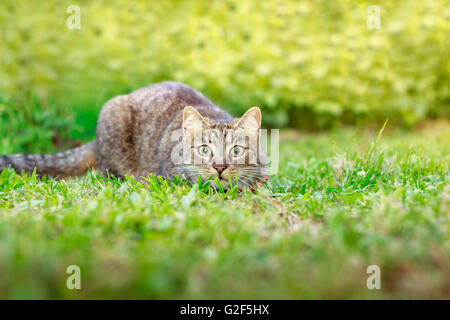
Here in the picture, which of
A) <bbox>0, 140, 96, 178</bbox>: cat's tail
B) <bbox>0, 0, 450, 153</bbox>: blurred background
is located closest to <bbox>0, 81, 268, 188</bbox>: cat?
<bbox>0, 140, 96, 178</bbox>: cat's tail

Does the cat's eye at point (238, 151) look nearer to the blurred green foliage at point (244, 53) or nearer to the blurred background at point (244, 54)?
the blurred background at point (244, 54)

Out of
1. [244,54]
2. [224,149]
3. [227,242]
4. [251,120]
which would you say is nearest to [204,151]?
[224,149]

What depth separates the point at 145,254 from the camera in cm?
168

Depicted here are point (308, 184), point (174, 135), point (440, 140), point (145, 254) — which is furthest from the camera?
point (440, 140)

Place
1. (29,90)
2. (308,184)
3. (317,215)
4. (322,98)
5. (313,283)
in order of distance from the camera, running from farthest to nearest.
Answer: (322,98) < (29,90) < (308,184) < (317,215) < (313,283)

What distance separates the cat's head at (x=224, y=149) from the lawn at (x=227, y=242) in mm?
271

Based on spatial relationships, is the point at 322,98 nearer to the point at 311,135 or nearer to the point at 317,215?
the point at 311,135

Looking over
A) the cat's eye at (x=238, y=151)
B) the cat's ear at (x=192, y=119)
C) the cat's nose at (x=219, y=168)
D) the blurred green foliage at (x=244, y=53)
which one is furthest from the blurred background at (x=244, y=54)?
the cat's nose at (x=219, y=168)

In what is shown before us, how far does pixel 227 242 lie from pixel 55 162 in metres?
2.46

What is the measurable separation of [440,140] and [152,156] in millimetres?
3813

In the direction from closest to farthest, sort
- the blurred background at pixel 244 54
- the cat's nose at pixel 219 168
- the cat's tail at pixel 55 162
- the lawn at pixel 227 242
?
the lawn at pixel 227 242
the cat's nose at pixel 219 168
the cat's tail at pixel 55 162
the blurred background at pixel 244 54

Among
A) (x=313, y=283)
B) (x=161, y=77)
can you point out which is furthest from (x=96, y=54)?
(x=313, y=283)

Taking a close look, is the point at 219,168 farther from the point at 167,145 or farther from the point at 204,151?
the point at 167,145

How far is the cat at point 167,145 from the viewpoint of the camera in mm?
3160
